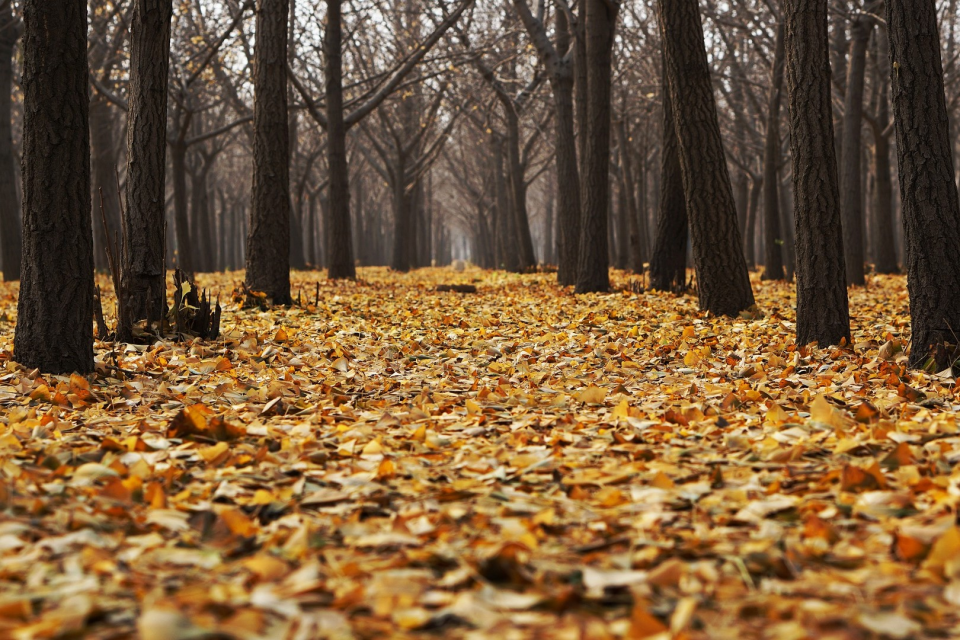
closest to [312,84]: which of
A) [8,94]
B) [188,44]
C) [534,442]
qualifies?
[188,44]

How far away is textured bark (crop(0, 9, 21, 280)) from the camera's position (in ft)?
47.6

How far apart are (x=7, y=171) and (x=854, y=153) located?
48.2 ft

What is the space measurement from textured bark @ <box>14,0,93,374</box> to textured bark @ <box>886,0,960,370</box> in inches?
192

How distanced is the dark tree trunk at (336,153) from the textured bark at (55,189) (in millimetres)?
9822

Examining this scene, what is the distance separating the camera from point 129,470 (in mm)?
2904

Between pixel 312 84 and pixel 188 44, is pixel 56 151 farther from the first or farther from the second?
pixel 312 84

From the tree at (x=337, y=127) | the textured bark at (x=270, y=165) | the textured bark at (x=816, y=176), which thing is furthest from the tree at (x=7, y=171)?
the textured bark at (x=816, y=176)

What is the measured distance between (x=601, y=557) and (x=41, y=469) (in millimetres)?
2061

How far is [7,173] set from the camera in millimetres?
14641

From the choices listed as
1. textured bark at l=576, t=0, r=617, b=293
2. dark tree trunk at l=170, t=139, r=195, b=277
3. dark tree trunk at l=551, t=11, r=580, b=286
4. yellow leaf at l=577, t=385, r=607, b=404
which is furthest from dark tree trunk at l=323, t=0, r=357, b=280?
yellow leaf at l=577, t=385, r=607, b=404

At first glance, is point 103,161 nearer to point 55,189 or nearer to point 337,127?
point 337,127

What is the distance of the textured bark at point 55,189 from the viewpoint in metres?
4.62

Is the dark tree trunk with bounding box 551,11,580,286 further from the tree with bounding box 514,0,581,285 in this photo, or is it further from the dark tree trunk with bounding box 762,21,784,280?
the dark tree trunk with bounding box 762,21,784,280

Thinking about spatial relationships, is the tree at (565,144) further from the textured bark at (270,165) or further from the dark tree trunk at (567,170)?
the textured bark at (270,165)
